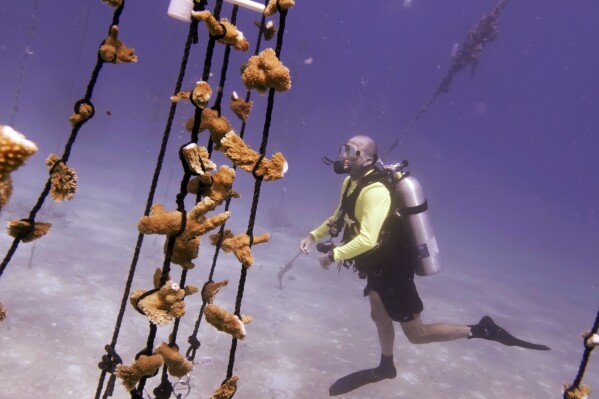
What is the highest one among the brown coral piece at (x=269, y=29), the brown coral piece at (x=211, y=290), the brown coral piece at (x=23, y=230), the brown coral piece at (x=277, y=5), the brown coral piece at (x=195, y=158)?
the brown coral piece at (x=269, y=29)

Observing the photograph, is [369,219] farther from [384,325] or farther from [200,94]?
[200,94]

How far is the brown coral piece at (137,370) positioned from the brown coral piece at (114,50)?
51.2 inches

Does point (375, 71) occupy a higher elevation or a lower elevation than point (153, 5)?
higher

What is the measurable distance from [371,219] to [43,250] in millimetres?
8958

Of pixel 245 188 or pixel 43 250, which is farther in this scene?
pixel 245 188

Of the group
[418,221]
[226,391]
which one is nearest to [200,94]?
[226,391]

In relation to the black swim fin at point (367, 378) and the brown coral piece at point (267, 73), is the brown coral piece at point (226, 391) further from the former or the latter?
the black swim fin at point (367, 378)

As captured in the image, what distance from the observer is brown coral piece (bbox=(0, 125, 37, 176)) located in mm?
1033

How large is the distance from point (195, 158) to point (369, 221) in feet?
14.1

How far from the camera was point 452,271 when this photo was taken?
979 inches

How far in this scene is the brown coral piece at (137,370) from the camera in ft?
5.25

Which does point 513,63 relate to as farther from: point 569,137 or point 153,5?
point 153,5

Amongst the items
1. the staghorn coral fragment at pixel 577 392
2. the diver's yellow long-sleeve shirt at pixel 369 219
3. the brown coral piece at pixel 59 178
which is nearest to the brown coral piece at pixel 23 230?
the brown coral piece at pixel 59 178

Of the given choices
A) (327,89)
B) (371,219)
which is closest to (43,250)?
(371,219)
